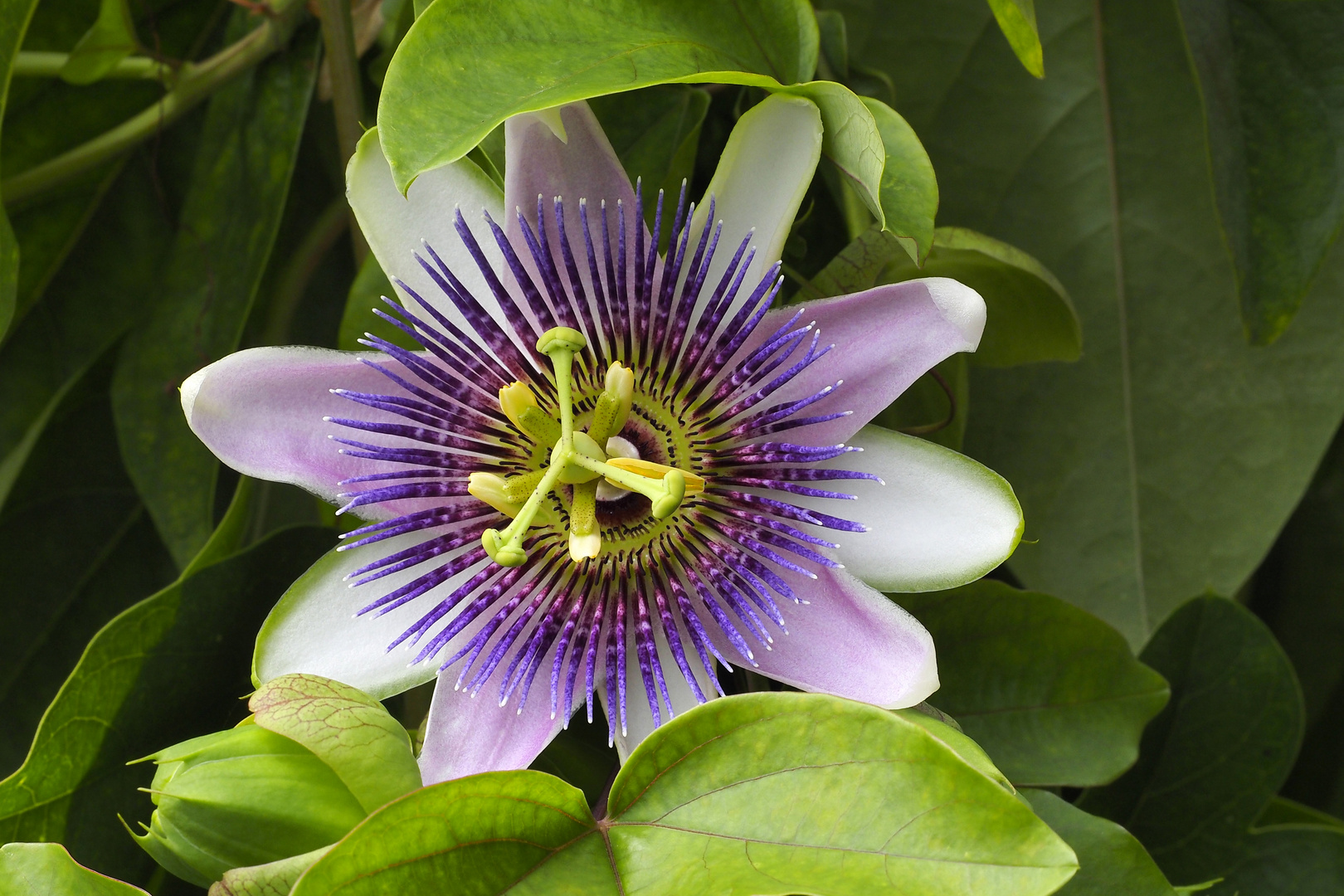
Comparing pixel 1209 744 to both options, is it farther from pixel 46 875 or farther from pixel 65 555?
pixel 65 555

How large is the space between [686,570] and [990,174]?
51cm

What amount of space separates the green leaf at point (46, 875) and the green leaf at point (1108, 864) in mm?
571

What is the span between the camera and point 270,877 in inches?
23.9

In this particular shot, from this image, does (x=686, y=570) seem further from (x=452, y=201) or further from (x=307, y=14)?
(x=307, y=14)

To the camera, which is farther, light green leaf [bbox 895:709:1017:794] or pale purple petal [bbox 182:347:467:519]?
pale purple petal [bbox 182:347:467:519]

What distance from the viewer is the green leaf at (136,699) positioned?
79cm

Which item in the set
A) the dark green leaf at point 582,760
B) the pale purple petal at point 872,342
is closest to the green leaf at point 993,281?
the pale purple petal at point 872,342

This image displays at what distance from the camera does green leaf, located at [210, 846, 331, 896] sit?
0.60 m

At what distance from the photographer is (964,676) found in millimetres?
906

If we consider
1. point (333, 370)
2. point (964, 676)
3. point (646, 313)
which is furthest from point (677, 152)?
point (964, 676)

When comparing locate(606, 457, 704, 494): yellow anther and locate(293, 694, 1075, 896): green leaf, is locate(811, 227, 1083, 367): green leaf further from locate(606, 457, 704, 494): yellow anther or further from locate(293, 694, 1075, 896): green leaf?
locate(293, 694, 1075, 896): green leaf

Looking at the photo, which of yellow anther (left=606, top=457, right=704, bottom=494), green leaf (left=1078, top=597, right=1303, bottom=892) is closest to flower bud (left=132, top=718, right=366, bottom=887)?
yellow anther (left=606, top=457, right=704, bottom=494)

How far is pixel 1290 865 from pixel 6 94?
117cm

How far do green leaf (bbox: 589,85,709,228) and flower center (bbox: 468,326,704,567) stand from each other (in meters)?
0.16
